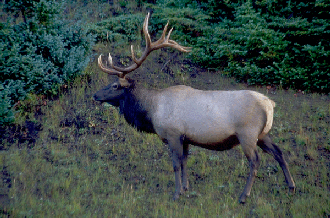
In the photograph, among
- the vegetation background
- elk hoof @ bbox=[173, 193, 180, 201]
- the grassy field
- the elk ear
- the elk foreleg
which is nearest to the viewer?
the grassy field

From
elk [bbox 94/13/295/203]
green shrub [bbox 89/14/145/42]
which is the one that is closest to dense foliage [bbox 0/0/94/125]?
green shrub [bbox 89/14/145/42]

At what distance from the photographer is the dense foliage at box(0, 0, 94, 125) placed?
831 centimetres

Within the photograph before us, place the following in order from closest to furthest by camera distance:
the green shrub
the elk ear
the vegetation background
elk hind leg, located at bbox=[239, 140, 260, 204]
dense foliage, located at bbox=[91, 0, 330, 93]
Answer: elk hind leg, located at bbox=[239, 140, 260, 204]
the vegetation background
the elk ear
dense foliage, located at bbox=[91, 0, 330, 93]
the green shrub

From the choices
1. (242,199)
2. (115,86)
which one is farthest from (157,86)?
(242,199)

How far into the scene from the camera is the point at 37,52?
9453mm

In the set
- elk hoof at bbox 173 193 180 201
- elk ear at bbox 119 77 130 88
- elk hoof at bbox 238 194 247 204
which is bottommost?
elk hoof at bbox 173 193 180 201

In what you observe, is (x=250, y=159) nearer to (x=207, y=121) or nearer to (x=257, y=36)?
(x=207, y=121)

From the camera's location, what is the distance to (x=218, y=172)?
669 cm

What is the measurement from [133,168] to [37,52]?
469cm

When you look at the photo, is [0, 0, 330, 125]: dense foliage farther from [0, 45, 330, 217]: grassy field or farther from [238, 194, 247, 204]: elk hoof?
[238, 194, 247, 204]: elk hoof

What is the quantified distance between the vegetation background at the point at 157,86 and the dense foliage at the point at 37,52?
0.03 meters

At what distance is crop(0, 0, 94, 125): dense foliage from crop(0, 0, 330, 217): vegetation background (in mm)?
33

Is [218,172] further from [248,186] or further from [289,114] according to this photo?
[289,114]

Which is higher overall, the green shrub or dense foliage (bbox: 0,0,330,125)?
dense foliage (bbox: 0,0,330,125)
